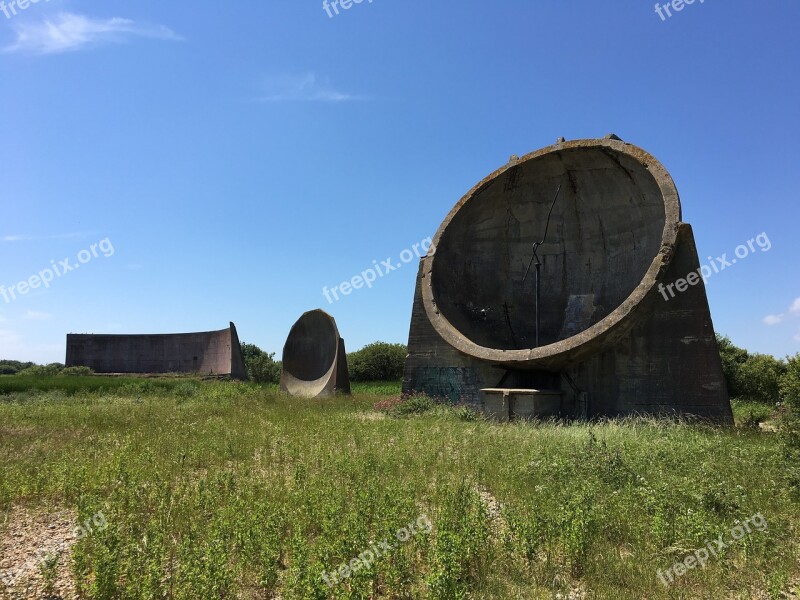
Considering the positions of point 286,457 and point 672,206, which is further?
point 672,206

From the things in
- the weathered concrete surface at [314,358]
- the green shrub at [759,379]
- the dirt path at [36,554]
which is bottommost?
the dirt path at [36,554]

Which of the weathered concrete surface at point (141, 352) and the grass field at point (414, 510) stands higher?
the weathered concrete surface at point (141, 352)

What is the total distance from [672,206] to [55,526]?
11.1m

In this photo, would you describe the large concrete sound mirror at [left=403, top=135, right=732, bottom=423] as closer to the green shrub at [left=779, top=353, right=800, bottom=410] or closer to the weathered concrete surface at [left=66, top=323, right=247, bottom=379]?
the green shrub at [left=779, top=353, right=800, bottom=410]

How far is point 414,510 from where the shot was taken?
4934 mm

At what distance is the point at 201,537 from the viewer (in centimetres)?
447

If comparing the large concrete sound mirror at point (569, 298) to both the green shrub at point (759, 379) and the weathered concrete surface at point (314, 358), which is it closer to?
the weathered concrete surface at point (314, 358)

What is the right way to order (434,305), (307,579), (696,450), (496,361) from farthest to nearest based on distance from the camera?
(434,305) → (496,361) → (696,450) → (307,579)

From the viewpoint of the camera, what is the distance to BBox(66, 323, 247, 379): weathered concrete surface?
112 ft

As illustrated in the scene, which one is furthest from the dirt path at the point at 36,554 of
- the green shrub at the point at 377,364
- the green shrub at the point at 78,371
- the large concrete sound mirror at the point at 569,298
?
the green shrub at the point at 377,364

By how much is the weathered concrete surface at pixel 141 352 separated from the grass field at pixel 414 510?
84.4 ft

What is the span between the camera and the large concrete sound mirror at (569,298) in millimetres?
10641

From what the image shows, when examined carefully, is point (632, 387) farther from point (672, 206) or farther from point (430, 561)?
point (430, 561)

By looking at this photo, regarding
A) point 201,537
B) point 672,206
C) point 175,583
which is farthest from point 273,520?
point 672,206
